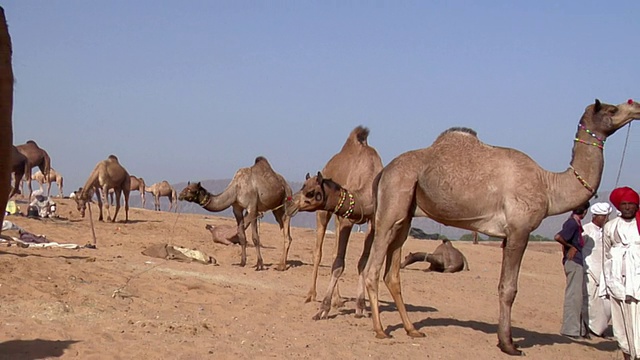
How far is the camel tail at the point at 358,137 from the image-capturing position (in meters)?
12.7

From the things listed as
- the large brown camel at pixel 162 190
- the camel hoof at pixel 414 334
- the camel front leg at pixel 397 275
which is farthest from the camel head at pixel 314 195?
the large brown camel at pixel 162 190

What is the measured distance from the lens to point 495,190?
32.0 feet

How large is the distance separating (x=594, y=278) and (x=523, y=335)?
1513 mm

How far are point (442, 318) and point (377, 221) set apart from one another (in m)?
2.93

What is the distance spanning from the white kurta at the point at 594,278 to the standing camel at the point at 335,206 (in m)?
3.35

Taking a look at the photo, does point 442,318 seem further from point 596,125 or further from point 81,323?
point 81,323

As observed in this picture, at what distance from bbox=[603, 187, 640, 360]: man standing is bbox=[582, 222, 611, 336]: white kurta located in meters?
2.46

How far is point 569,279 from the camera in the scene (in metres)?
11.9

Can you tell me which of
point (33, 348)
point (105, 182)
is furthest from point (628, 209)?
Result: point (105, 182)

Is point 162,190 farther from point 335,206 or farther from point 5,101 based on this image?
point 5,101

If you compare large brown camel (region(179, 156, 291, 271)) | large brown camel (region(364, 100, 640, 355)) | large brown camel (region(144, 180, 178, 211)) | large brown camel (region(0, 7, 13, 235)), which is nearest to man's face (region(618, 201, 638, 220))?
large brown camel (region(364, 100, 640, 355))

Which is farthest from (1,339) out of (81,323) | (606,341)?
(606,341)

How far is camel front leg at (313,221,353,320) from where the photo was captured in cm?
1098

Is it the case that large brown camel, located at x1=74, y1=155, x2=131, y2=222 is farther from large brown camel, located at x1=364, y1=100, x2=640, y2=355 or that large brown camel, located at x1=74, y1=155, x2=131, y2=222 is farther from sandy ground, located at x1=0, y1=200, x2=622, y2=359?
large brown camel, located at x1=364, y1=100, x2=640, y2=355
